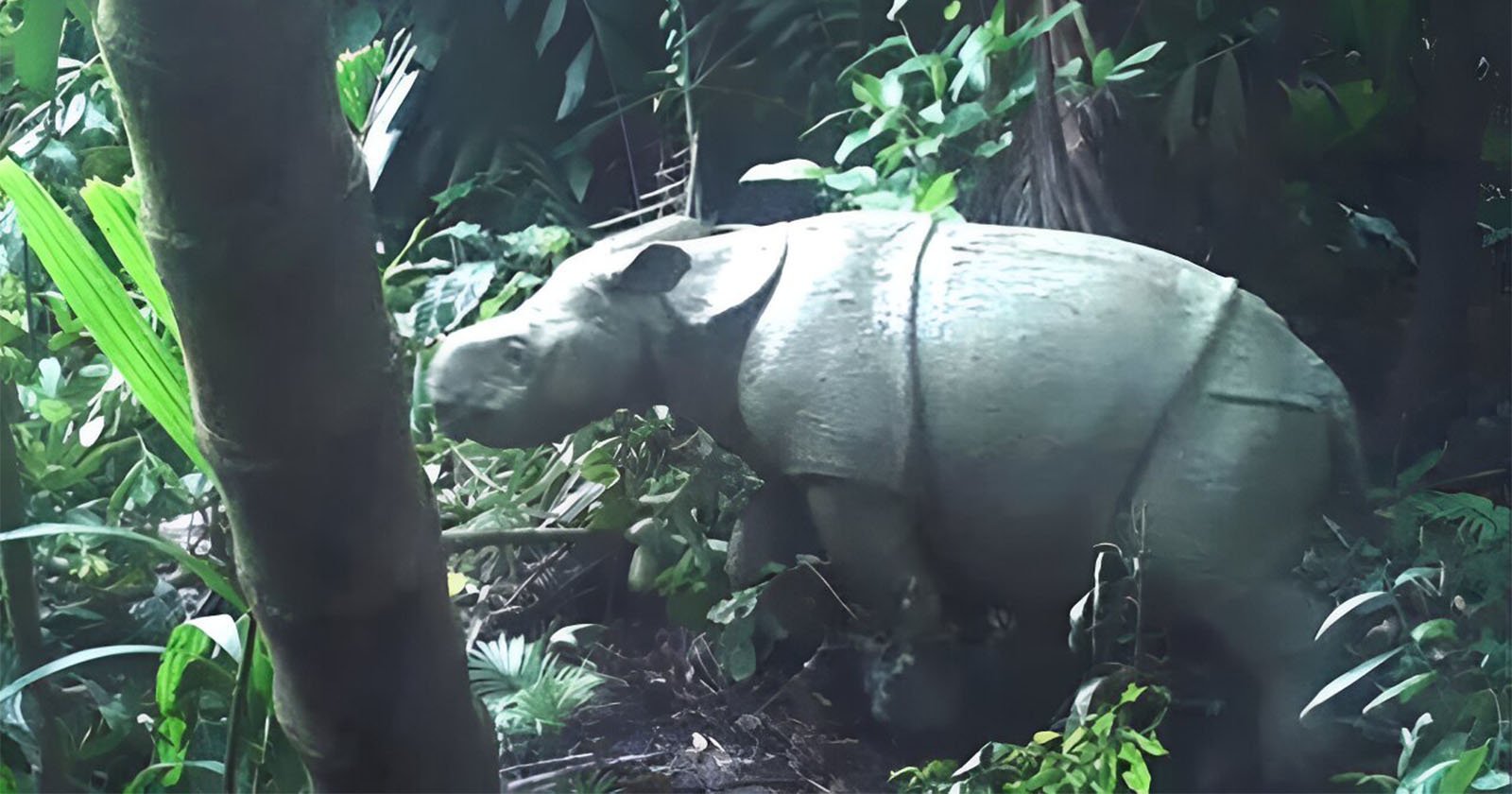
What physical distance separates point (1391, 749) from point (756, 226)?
57cm

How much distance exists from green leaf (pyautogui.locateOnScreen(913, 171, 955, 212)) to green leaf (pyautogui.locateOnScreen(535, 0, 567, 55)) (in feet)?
0.88

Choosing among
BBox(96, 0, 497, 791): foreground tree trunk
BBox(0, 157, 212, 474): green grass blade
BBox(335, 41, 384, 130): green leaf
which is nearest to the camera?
BBox(96, 0, 497, 791): foreground tree trunk

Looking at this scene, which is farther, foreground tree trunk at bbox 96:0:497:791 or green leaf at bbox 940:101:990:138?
green leaf at bbox 940:101:990:138

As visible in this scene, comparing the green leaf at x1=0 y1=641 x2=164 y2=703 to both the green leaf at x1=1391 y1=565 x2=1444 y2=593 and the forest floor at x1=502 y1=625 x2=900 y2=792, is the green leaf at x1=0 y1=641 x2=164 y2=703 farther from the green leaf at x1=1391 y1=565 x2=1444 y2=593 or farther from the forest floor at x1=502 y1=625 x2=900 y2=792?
the green leaf at x1=1391 y1=565 x2=1444 y2=593

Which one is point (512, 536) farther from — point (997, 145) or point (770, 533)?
point (997, 145)

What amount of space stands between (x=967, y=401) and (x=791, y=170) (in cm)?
19

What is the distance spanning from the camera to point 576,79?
82 centimetres

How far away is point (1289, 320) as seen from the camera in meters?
0.79

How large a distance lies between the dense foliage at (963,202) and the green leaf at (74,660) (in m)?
0.21

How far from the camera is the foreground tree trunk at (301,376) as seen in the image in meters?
0.57

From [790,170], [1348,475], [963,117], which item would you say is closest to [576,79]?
[790,170]

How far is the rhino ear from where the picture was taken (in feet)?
2.64

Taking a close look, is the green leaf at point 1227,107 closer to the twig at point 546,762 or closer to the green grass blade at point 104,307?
the twig at point 546,762

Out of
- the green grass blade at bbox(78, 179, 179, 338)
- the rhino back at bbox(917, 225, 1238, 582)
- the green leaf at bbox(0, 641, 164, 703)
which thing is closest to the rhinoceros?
the rhino back at bbox(917, 225, 1238, 582)
